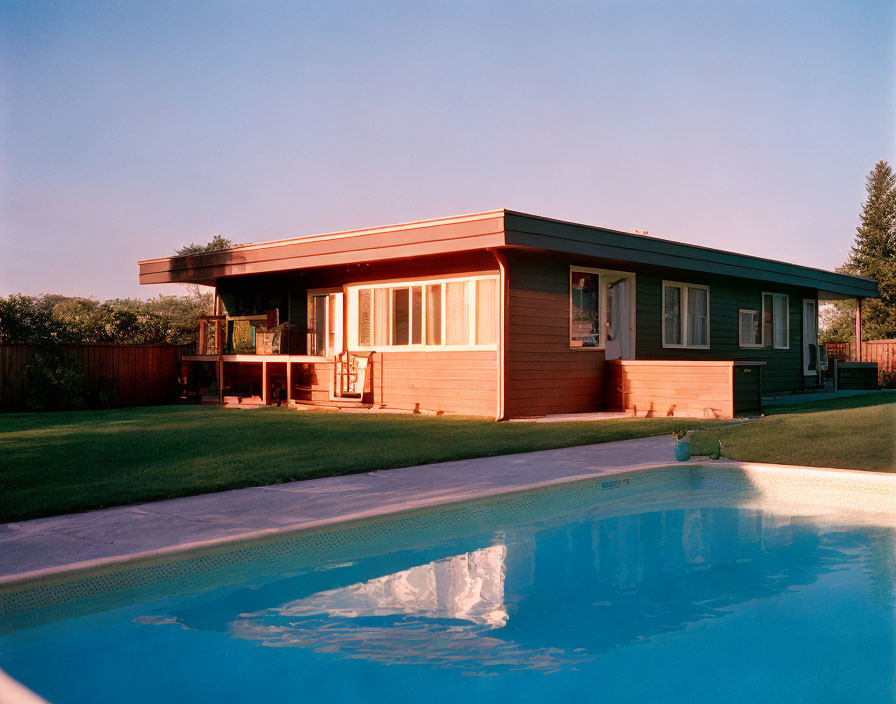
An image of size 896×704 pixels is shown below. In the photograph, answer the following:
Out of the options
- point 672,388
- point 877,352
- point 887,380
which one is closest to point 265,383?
point 672,388

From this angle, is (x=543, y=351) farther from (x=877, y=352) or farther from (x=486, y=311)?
(x=877, y=352)

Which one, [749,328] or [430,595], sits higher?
[749,328]

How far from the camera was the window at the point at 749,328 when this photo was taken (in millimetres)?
16625

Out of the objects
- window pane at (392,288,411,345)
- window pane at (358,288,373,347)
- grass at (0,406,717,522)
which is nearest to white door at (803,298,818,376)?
grass at (0,406,717,522)

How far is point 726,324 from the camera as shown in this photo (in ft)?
52.7

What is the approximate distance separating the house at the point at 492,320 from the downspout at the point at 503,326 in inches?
0.9

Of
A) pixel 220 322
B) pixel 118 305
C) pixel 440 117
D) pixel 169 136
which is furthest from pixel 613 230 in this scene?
pixel 118 305

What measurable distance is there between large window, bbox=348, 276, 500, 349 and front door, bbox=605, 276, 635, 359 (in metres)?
2.71

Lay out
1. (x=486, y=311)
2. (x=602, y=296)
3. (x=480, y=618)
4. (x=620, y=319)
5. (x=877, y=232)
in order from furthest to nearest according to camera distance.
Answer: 1. (x=877, y=232)
2. (x=620, y=319)
3. (x=602, y=296)
4. (x=486, y=311)
5. (x=480, y=618)

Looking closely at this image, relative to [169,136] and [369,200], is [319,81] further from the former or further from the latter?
A: [369,200]

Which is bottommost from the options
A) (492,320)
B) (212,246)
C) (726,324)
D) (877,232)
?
(492,320)

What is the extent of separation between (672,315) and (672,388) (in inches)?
130

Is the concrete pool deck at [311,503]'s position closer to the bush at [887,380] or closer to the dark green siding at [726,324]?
the dark green siding at [726,324]

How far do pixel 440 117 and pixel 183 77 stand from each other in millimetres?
5519
